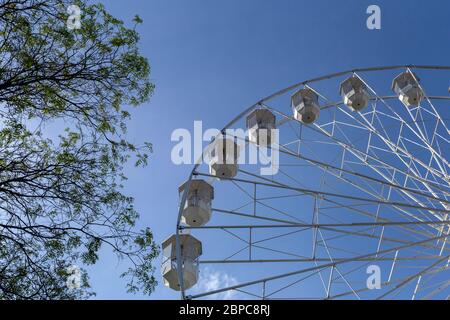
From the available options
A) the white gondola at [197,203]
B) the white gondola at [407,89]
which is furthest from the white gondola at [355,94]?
the white gondola at [197,203]

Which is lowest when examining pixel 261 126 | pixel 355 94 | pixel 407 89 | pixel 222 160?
pixel 222 160

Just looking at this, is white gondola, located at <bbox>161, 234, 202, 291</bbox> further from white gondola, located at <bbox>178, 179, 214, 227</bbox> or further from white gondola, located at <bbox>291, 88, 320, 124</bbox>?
white gondola, located at <bbox>291, 88, 320, 124</bbox>

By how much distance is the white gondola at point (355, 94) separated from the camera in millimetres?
17156

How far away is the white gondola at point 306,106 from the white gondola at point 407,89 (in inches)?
115

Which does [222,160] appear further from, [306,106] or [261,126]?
[306,106]

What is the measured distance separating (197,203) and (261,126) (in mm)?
4330

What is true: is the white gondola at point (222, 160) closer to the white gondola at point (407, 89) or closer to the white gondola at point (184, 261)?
the white gondola at point (184, 261)

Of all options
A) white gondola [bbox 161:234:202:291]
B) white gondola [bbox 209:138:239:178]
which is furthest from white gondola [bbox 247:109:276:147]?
white gondola [bbox 161:234:202:291]

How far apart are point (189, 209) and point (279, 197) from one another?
2497 millimetres

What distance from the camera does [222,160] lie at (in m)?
15.2

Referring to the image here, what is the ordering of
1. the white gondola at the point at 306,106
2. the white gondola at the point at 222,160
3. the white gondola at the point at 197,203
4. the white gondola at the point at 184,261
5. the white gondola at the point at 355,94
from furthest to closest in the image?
the white gondola at the point at 355,94 → the white gondola at the point at 306,106 → the white gondola at the point at 222,160 → the white gondola at the point at 197,203 → the white gondola at the point at 184,261

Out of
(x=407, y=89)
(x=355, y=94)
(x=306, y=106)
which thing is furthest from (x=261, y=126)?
(x=407, y=89)

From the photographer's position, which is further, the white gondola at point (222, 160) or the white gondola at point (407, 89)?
the white gondola at point (407, 89)

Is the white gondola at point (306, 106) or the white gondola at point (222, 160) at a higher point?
the white gondola at point (306, 106)
